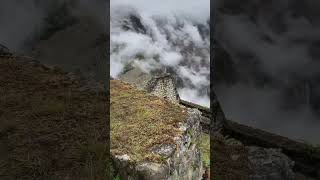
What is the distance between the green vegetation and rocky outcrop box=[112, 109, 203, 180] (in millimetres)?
107

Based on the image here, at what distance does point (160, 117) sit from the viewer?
913cm

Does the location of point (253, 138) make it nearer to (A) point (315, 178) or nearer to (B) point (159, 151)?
(A) point (315, 178)

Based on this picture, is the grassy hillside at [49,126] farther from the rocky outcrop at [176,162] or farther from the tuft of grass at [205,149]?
the tuft of grass at [205,149]

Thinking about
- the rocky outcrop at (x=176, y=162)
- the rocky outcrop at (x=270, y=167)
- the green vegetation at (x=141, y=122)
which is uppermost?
the green vegetation at (x=141, y=122)

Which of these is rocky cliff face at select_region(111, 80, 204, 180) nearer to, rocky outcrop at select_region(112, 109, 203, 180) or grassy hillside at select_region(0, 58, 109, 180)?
rocky outcrop at select_region(112, 109, 203, 180)

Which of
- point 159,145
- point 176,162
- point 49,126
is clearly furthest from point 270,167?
point 49,126

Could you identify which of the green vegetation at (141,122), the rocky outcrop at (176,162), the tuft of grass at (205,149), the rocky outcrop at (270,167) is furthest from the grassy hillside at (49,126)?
the rocky outcrop at (270,167)

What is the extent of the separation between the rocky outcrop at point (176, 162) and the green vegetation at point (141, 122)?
0.35ft

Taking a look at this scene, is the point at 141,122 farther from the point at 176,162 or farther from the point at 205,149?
the point at 205,149

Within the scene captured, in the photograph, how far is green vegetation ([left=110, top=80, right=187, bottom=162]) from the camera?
802cm

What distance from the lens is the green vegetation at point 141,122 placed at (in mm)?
8016

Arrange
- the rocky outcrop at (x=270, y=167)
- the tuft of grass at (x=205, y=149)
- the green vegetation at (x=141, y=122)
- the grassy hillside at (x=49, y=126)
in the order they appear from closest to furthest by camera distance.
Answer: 1. the grassy hillside at (x=49, y=126)
2. the green vegetation at (x=141, y=122)
3. the rocky outcrop at (x=270, y=167)
4. the tuft of grass at (x=205, y=149)

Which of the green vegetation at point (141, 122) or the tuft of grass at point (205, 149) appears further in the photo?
the tuft of grass at point (205, 149)

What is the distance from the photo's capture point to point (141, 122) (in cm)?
896
